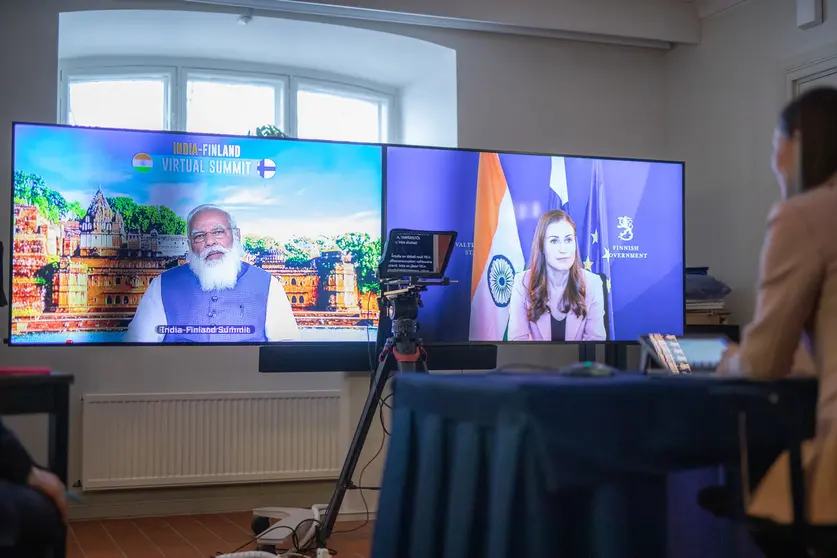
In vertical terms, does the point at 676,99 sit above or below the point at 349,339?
above

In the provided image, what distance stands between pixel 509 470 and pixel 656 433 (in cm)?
28

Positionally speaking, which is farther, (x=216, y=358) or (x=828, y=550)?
(x=216, y=358)

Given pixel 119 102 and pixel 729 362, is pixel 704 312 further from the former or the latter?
pixel 119 102

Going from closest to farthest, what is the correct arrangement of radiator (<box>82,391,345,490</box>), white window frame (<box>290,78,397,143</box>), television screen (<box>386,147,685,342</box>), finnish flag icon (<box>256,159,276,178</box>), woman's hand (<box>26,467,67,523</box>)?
woman's hand (<box>26,467,67,523</box>), finnish flag icon (<box>256,159,276,178</box>), television screen (<box>386,147,685,342</box>), radiator (<box>82,391,345,490</box>), white window frame (<box>290,78,397,143</box>)

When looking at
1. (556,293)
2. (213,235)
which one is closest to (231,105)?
(213,235)

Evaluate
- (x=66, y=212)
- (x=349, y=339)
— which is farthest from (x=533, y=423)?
(x=66, y=212)

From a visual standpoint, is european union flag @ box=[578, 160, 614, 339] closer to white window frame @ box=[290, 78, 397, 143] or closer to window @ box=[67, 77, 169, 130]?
white window frame @ box=[290, 78, 397, 143]

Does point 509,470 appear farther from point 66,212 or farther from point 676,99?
point 676,99

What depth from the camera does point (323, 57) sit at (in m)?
4.95

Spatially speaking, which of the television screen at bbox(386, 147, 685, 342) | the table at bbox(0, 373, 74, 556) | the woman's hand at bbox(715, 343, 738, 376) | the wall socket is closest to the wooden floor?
the television screen at bbox(386, 147, 685, 342)

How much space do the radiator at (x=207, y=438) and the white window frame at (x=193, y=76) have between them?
5.33ft

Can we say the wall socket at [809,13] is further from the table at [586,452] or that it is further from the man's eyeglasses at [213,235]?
the table at [586,452]

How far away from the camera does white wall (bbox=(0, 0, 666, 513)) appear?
3977 mm

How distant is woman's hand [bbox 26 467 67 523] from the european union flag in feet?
9.67
